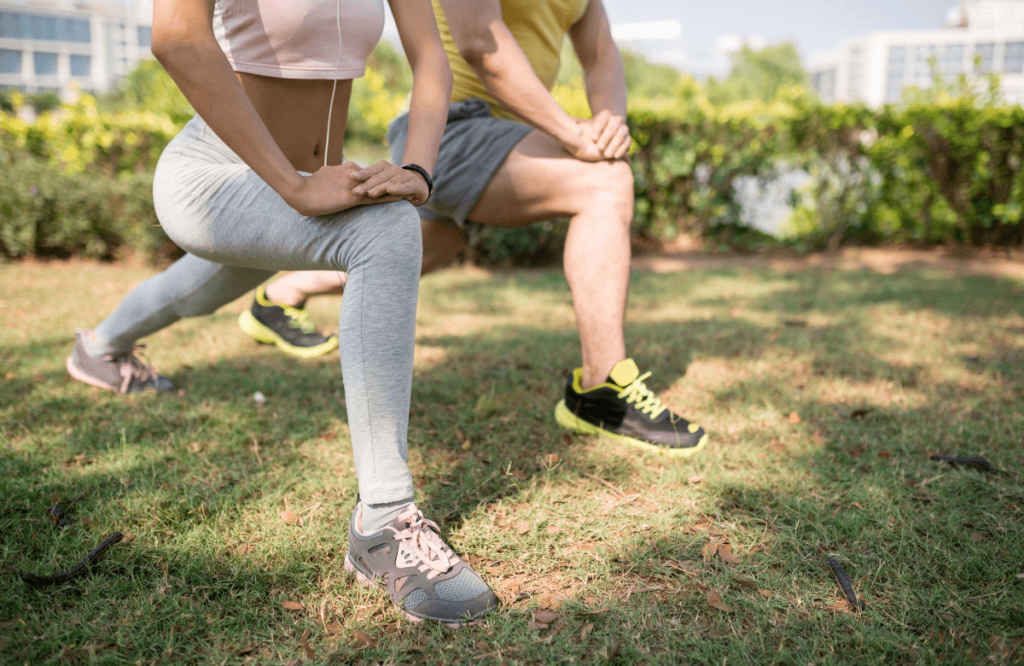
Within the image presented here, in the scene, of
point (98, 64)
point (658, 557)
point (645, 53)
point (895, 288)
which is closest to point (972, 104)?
point (895, 288)

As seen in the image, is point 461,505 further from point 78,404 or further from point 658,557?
point 78,404

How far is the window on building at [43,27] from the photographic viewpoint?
324 feet

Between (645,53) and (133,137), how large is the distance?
43853 millimetres

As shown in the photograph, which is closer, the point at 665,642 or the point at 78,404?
the point at 665,642

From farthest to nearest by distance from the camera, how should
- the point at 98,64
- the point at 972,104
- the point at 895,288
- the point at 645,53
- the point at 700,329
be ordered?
the point at 98,64, the point at 645,53, the point at 972,104, the point at 895,288, the point at 700,329

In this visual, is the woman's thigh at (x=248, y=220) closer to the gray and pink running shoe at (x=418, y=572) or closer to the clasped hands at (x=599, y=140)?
the gray and pink running shoe at (x=418, y=572)

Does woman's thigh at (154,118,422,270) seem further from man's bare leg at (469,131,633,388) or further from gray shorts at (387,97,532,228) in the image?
man's bare leg at (469,131,633,388)

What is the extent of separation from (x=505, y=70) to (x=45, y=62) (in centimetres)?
12959

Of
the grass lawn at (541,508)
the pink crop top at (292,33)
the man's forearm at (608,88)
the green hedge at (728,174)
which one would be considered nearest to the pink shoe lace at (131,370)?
the grass lawn at (541,508)

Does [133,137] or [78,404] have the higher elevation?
[133,137]

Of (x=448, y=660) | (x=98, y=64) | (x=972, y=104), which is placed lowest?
(x=448, y=660)

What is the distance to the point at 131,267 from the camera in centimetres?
572

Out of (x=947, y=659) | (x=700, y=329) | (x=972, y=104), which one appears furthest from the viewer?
(x=972, y=104)

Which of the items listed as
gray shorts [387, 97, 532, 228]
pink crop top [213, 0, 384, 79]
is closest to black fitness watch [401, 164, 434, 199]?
pink crop top [213, 0, 384, 79]
